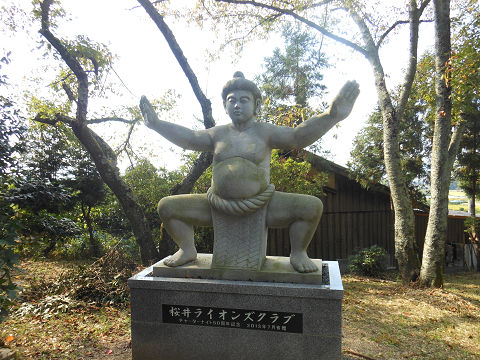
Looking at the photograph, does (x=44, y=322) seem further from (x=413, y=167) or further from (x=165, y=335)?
(x=413, y=167)

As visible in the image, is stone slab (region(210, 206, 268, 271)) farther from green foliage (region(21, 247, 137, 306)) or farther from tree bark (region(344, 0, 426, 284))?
tree bark (region(344, 0, 426, 284))

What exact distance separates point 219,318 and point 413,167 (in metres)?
9.33

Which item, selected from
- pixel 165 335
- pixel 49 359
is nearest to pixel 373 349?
pixel 165 335

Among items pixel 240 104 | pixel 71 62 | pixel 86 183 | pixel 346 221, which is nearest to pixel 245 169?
pixel 240 104

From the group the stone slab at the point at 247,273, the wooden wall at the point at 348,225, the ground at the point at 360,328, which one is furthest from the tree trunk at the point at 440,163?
the stone slab at the point at 247,273

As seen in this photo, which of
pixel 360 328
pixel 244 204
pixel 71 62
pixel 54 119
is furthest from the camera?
pixel 54 119

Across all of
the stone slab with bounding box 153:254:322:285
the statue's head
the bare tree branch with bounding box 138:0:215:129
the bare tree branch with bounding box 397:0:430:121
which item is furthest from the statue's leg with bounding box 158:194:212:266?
the bare tree branch with bounding box 397:0:430:121

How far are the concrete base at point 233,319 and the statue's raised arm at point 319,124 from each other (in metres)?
1.33

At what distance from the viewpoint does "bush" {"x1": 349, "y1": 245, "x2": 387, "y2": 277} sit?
8453 mm

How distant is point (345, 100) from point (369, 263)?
22.6ft

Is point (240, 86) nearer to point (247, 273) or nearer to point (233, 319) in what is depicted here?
point (247, 273)

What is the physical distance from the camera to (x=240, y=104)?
3078 millimetres

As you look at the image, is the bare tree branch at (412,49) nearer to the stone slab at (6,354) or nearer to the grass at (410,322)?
Result: the grass at (410,322)

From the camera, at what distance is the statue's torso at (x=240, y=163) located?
9.52 feet
